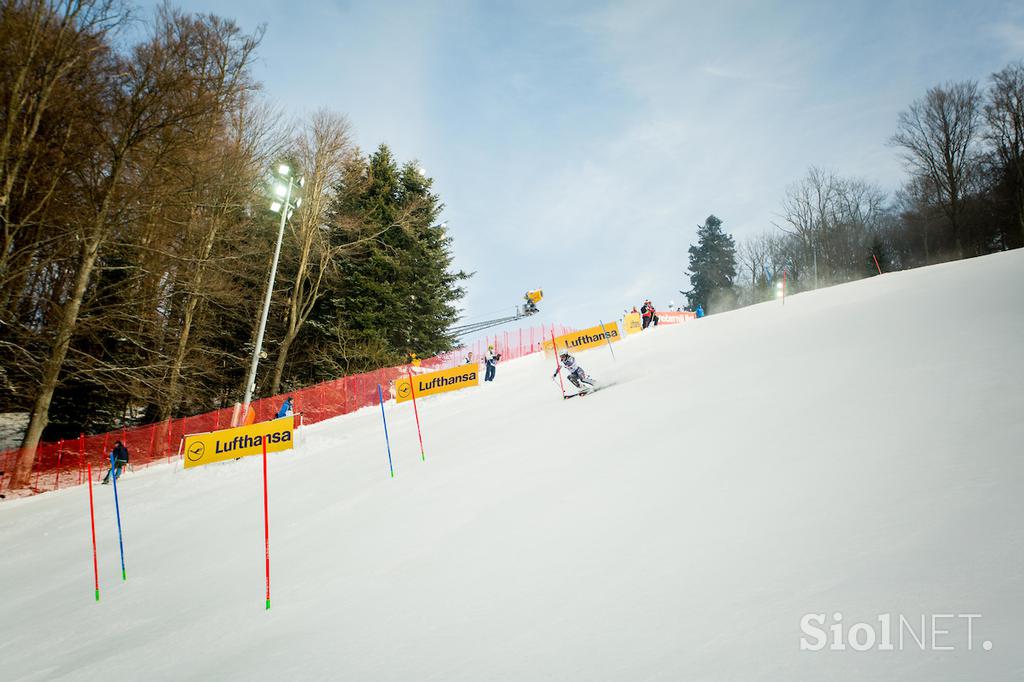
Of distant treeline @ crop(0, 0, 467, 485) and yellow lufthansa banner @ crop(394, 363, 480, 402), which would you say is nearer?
distant treeline @ crop(0, 0, 467, 485)

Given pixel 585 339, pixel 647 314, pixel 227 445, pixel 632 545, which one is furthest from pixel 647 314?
pixel 632 545

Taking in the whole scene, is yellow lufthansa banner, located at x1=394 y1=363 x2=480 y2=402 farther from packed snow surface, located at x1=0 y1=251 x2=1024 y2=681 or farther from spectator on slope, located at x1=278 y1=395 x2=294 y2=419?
packed snow surface, located at x1=0 y1=251 x2=1024 y2=681

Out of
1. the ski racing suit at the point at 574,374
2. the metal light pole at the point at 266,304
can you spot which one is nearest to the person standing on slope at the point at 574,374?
the ski racing suit at the point at 574,374

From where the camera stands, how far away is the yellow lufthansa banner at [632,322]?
31297 mm

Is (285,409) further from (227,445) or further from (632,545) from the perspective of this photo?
(632,545)

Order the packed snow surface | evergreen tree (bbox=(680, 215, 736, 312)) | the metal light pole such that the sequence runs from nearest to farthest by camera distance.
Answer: the packed snow surface → the metal light pole → evergreen tree (bbox=(680, 215, 736, 312))

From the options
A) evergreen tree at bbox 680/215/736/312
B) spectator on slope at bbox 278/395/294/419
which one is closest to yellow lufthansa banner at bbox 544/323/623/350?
spectator on slope at bbox 278/395/294/419

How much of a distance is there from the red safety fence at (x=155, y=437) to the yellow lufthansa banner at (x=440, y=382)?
2262mm

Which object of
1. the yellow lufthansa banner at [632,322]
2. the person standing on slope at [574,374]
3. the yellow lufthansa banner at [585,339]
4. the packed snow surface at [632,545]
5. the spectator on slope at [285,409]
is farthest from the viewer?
the yellow lufthansa banner at [632,322]

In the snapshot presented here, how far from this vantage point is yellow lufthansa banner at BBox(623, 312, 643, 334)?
3130 cm

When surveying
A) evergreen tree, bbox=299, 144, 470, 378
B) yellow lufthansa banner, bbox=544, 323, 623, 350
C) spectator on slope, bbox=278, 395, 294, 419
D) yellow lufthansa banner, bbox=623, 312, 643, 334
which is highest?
evergreen tree, bbox=299, 144, 470, 378

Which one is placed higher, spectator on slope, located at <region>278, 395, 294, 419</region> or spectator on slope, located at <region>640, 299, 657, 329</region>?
spectator on slope, located at <region>640, 299, 657, 329</region>

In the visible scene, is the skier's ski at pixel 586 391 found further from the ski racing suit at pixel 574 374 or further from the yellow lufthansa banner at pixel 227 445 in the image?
the yellow lufthansa banner at pixel 227 445

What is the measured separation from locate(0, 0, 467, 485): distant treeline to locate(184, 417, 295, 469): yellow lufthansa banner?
289 cm
